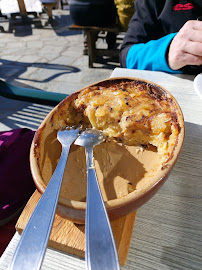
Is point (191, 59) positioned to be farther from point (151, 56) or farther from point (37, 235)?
point (37, 235)

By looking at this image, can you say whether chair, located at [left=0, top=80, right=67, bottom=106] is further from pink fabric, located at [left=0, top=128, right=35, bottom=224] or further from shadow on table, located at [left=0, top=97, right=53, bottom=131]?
shadow on table, located at [left=0, top=97, right=53, bottom=131]

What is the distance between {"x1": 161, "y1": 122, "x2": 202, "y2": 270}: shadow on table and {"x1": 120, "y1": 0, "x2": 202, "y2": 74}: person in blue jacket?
333 mm

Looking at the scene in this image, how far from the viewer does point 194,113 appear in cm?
67

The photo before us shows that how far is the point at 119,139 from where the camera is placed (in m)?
0.52

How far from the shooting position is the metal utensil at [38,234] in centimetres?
27

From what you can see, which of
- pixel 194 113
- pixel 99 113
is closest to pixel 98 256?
pixel 99 113

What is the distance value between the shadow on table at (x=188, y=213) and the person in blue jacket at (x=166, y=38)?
0.33 metres

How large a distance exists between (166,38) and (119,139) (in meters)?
0.59

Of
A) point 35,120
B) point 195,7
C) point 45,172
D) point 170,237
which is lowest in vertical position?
point 35,120

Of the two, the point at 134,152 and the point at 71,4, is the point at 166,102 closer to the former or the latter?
the point at 134,152

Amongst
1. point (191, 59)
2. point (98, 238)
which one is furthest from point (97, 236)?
point (191, 59)

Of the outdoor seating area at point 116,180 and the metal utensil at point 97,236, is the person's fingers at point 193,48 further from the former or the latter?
the metal utensil at point 97,236

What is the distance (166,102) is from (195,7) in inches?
26.1

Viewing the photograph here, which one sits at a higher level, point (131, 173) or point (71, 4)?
point (71, 4)
